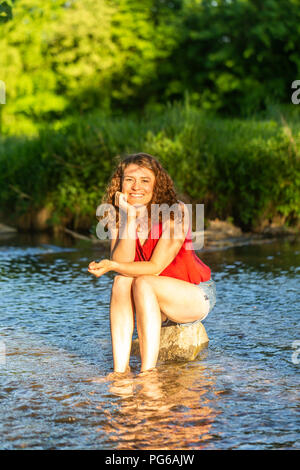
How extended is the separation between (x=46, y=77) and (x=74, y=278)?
1113 inches

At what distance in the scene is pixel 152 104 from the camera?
110 feet

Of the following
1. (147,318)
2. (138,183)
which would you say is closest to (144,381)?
(147,318)

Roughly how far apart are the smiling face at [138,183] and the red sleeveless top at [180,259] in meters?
0.24

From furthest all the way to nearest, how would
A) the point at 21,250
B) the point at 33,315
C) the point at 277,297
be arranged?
the point at 21,250, the point at 277,297, the point at 33,315

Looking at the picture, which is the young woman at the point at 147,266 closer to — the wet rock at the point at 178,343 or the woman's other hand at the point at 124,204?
the woman's other hand at the point at 124,204

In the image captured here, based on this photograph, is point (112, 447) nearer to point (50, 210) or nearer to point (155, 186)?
point (155, 186)

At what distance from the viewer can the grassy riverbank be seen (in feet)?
42.0

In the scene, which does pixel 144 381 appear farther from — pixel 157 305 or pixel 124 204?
pixel 124 204

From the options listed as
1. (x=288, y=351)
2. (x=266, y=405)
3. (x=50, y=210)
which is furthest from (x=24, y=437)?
(x=50, y=210)

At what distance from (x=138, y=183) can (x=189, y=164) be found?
25.2 ft

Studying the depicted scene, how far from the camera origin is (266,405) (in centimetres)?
437

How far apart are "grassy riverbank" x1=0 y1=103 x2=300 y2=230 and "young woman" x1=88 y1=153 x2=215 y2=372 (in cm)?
696

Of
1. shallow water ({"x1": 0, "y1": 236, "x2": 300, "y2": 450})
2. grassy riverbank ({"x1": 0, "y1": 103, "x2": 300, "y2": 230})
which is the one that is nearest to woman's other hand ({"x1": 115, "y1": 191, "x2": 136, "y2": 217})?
shallow water ({"x1": 0, "y1": 236, "x2": 300, "y2": 450})

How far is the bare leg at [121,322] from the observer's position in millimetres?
5000
